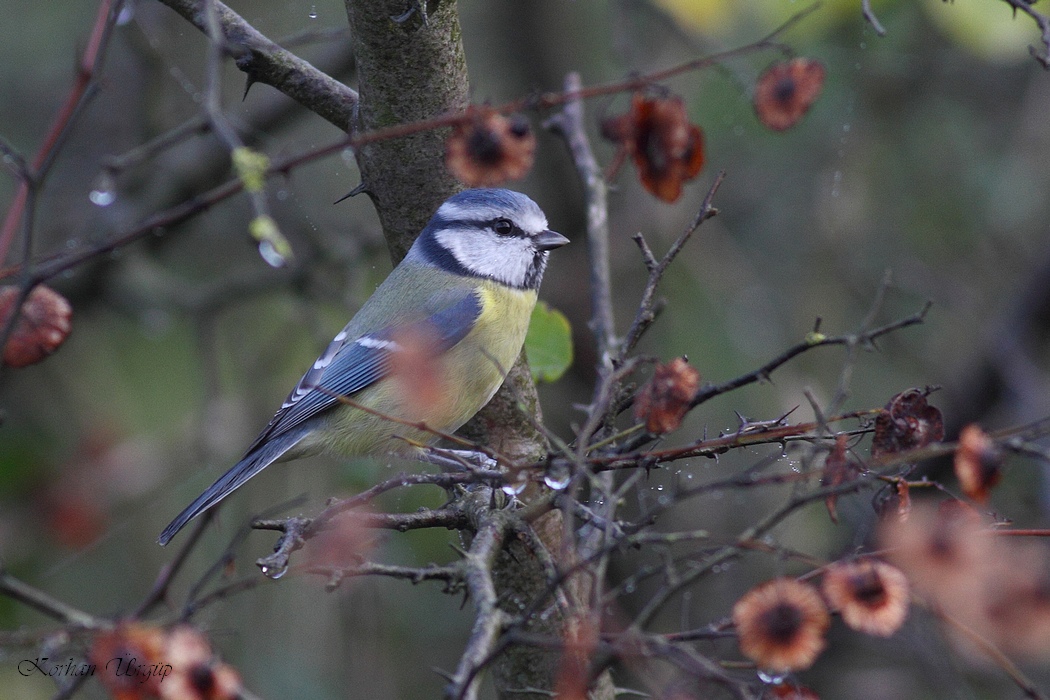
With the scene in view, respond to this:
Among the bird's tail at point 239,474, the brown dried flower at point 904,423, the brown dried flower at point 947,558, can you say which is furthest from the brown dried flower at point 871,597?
the bird's tail at point 239,474

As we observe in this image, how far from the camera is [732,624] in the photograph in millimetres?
1488

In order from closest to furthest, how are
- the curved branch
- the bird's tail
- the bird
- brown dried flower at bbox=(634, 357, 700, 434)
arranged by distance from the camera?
1. brown dried flower at bbox=(634, 357, 700, 434)
2. the curved branch
3. the bird's tail
4. the bird

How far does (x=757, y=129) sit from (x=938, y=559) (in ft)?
13.0

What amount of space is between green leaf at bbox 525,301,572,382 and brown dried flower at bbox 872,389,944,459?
1.12 m

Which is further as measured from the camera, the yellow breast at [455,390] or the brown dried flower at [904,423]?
the yellow breast at [455,390]

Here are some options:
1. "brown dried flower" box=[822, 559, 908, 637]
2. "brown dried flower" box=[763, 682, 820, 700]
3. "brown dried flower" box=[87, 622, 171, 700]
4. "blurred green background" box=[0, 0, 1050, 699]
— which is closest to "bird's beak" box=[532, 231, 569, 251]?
"blurred green background" box=[0, 0, 1050, 699]

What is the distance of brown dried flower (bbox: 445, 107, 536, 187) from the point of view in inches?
62.0

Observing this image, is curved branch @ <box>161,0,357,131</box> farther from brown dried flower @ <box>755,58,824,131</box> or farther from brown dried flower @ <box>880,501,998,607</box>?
brown dried flower @ <box>880,501,998,607</box>

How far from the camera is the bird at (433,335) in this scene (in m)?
2.75

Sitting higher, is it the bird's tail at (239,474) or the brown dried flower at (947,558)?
the brown dried flower at (947,558)

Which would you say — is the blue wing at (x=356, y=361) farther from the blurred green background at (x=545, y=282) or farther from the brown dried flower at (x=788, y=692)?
the brown dried flower at (x=788, y=692)

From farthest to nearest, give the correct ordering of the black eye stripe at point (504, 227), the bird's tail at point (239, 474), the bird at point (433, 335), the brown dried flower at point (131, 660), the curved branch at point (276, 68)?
the black eye stripe at point (504, 227) < the bird at point (433, 335) < the bird's tail at point (239, 474) < the curved branch at point (276, 68) < the brown dried flower at point (131, 660)

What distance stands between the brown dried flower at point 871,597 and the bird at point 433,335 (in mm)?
1472

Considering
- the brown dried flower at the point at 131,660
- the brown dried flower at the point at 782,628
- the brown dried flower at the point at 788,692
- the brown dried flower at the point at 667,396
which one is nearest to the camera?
the brown dried flower at the point at 131,660
